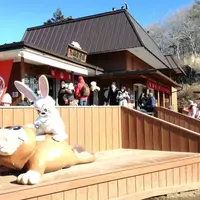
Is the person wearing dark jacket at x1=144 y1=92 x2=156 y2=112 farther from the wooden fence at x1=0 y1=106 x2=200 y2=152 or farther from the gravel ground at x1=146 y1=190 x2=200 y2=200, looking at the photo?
the gravel ground at x1=146 y1=190 x2=200 y2=200

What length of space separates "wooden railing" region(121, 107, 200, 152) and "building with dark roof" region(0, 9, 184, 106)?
5.79 metres

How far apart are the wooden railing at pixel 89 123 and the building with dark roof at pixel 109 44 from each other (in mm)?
5906

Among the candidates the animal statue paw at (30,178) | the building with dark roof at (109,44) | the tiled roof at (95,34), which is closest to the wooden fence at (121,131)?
the animal statue paw at (30,178)

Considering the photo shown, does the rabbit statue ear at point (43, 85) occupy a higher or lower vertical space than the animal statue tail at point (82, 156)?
higher

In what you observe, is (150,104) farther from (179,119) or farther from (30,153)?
(30,153)

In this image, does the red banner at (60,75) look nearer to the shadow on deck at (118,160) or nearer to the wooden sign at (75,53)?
the wooden sign at (75,53)

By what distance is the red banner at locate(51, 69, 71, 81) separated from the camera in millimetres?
10773

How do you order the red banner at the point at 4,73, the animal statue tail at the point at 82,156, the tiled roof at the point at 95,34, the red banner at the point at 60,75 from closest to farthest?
the animal statue tail at the point at 82,156 → the red banner at the point at 4,73 → the red banner at the point at 60,75 → the tiled roof at the point at 95,34

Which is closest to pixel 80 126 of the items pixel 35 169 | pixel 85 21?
pixel 35 169

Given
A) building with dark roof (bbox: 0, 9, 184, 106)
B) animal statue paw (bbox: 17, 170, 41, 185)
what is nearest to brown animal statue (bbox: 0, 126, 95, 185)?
animal statue paw (bbox: 17, 170, 41, 185)

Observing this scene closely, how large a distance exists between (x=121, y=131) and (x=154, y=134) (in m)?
0.88

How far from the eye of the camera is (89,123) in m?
6.82

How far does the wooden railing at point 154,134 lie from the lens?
6613mm

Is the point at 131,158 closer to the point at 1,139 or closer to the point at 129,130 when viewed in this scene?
the point at 129,130
